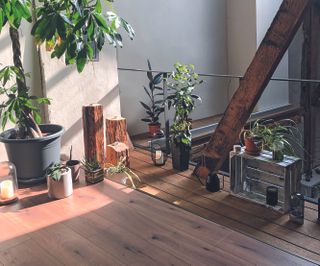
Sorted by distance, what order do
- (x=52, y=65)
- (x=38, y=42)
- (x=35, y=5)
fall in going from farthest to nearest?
(x=52, y=65) → (x=35, y=5) → (x=38, y=42)

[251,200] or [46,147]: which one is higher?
[46,147]

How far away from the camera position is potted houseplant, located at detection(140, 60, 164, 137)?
432 cm

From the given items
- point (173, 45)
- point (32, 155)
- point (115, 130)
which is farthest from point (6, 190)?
point (173, 45)

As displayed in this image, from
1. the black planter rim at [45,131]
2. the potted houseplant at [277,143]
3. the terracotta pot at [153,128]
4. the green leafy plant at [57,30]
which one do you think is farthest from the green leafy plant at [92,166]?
the terracotta pot at [153,128]

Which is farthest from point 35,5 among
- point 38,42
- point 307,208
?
point 307,208

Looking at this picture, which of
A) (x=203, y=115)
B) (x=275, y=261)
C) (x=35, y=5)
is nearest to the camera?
(x=275, y=261)

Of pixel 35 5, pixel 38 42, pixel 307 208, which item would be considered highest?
pixel 35 5

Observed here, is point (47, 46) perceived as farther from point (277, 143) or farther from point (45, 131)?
point (277, 143)

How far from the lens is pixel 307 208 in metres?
2.61

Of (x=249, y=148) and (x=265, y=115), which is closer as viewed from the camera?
(x=249, y=148)

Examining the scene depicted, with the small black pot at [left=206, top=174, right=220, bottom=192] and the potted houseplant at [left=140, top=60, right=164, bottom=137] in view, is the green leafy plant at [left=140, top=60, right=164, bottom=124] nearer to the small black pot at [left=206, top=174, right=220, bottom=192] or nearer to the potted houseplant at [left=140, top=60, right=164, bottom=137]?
the potted houseplant at [left=140, top=60, right=164, bottom=137]

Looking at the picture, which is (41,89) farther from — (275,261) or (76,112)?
(275,261)

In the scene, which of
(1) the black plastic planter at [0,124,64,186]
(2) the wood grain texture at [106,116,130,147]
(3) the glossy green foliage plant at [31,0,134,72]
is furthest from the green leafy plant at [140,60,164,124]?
(3) the glossy green foliage plant at [31,0,134,72]

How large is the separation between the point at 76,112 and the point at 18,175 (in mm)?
842
